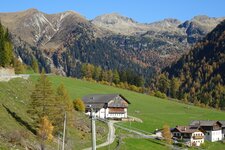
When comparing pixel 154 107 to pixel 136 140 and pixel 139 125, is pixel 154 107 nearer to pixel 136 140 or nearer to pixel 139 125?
pixel 139 125

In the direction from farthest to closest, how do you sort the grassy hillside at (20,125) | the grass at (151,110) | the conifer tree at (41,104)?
the grass at (151,110) → the conifer tree at (41,104) → the grassy hillside at (20,125)

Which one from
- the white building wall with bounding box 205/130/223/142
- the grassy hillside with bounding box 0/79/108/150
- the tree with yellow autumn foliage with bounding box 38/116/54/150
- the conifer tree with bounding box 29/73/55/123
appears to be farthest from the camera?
the white building wall with bounding box 205/130/223/142

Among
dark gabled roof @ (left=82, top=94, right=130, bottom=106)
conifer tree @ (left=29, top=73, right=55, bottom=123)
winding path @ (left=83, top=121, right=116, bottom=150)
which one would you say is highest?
conifer tree @ (left=29, top=73, right=55, bottom=123)

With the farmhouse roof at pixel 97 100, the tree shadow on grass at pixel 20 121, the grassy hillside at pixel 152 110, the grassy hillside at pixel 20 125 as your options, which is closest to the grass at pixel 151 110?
the grassy hillside at pixel 152 110

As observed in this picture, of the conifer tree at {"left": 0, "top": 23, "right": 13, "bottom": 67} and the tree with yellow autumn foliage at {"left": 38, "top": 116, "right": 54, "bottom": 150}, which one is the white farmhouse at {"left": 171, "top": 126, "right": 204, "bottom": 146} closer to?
the conifer tree at {"left": 0, "top": 23, "right": 13, "bottom": 67}

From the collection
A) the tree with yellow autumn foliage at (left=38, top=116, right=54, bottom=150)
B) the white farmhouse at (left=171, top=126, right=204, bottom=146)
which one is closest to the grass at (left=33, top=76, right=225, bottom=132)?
the white farmhouse at (left=171, top=126, right=204, bottom=146)

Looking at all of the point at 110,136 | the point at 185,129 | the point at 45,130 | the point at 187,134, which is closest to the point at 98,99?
the point at 185,129

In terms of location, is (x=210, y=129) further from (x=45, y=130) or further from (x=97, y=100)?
(x=45, y=130)

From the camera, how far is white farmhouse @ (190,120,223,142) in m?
143

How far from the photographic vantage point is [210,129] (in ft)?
463

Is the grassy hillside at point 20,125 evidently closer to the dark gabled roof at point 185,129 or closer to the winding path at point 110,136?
the winding path at point 110,136

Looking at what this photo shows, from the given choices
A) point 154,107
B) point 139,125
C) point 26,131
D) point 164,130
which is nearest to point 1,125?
point 26,131

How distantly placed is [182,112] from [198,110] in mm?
15655

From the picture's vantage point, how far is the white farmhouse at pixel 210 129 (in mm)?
142625
